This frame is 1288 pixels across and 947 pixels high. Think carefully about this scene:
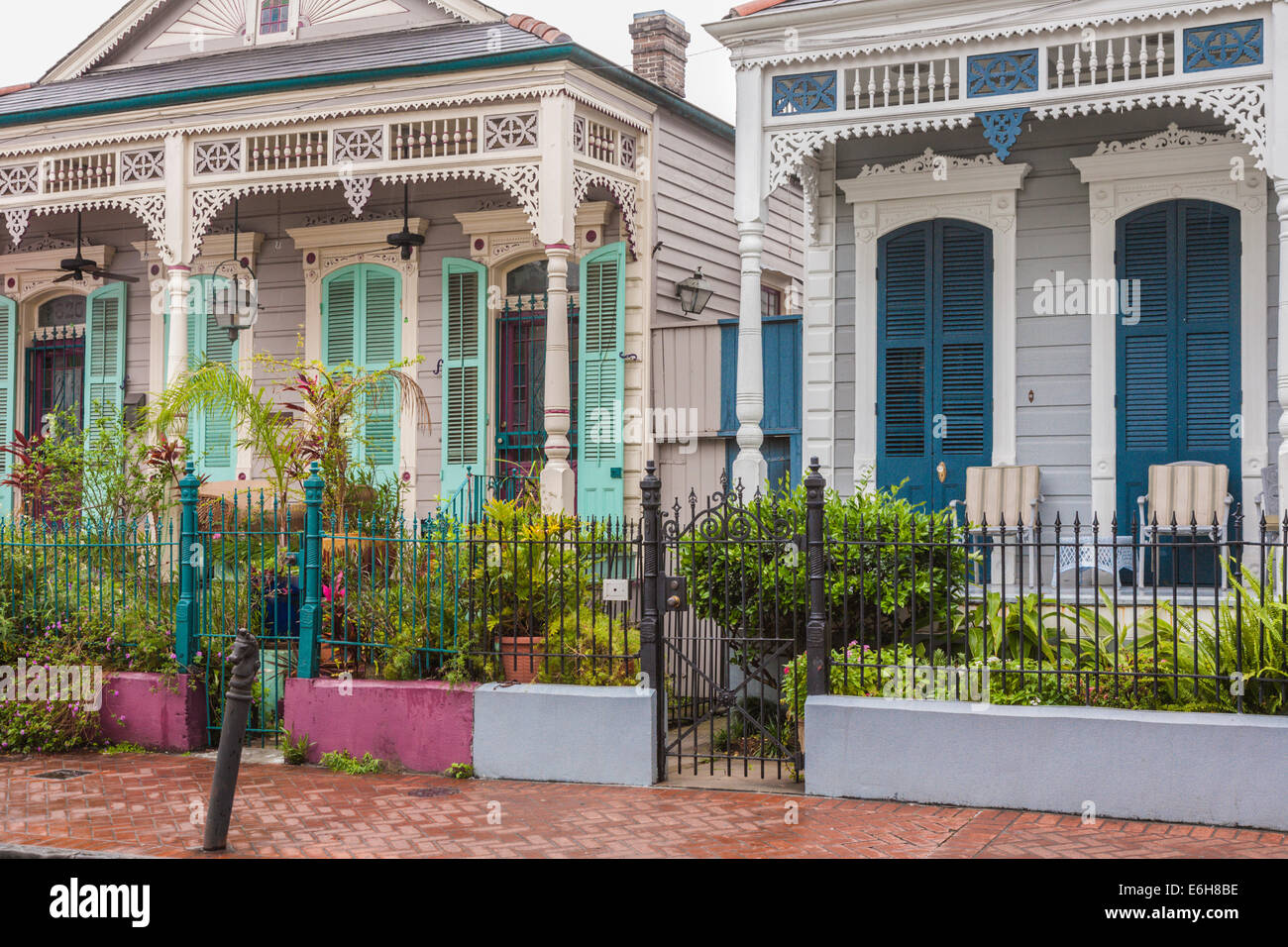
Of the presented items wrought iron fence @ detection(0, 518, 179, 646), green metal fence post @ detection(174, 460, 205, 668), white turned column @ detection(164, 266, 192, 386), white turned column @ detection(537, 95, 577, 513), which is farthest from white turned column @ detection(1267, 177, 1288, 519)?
white turned column @ detection(164, 266, 192, 386)

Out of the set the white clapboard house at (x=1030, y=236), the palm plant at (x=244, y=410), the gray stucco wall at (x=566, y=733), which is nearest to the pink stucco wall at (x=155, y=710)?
the palm plant at (x=244, y=410)

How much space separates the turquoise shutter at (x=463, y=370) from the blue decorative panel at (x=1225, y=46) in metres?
6.97

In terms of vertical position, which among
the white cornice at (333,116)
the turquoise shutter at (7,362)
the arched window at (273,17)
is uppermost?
the arched window at (273,17)

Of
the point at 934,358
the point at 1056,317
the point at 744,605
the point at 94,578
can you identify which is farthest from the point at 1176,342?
the point at 94,578

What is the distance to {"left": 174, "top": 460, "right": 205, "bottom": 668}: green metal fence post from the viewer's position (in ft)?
30.8

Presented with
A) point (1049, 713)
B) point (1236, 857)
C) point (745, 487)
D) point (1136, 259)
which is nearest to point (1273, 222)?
Result: point (1136, 259)

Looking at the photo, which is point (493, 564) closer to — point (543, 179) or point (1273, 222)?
point (543, 179)

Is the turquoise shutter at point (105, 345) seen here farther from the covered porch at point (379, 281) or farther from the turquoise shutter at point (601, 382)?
the turquoise shutter at point (601, 382)

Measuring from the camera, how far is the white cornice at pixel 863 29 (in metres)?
9.79

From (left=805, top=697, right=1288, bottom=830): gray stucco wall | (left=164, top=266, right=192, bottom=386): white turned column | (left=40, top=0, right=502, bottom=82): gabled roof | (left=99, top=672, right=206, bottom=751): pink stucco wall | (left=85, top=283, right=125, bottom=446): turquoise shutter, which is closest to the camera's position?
(left=805, top=697, right=1288, bottom=830): gray stucco wall

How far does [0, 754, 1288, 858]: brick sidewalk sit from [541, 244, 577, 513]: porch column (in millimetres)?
3519

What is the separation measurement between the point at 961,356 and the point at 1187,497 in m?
2.26

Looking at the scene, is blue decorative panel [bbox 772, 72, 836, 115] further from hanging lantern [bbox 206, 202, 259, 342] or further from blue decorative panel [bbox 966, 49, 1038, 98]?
hanging lantern [bbox 206, 202, 259, 342]

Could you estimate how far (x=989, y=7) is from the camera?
1007cm
